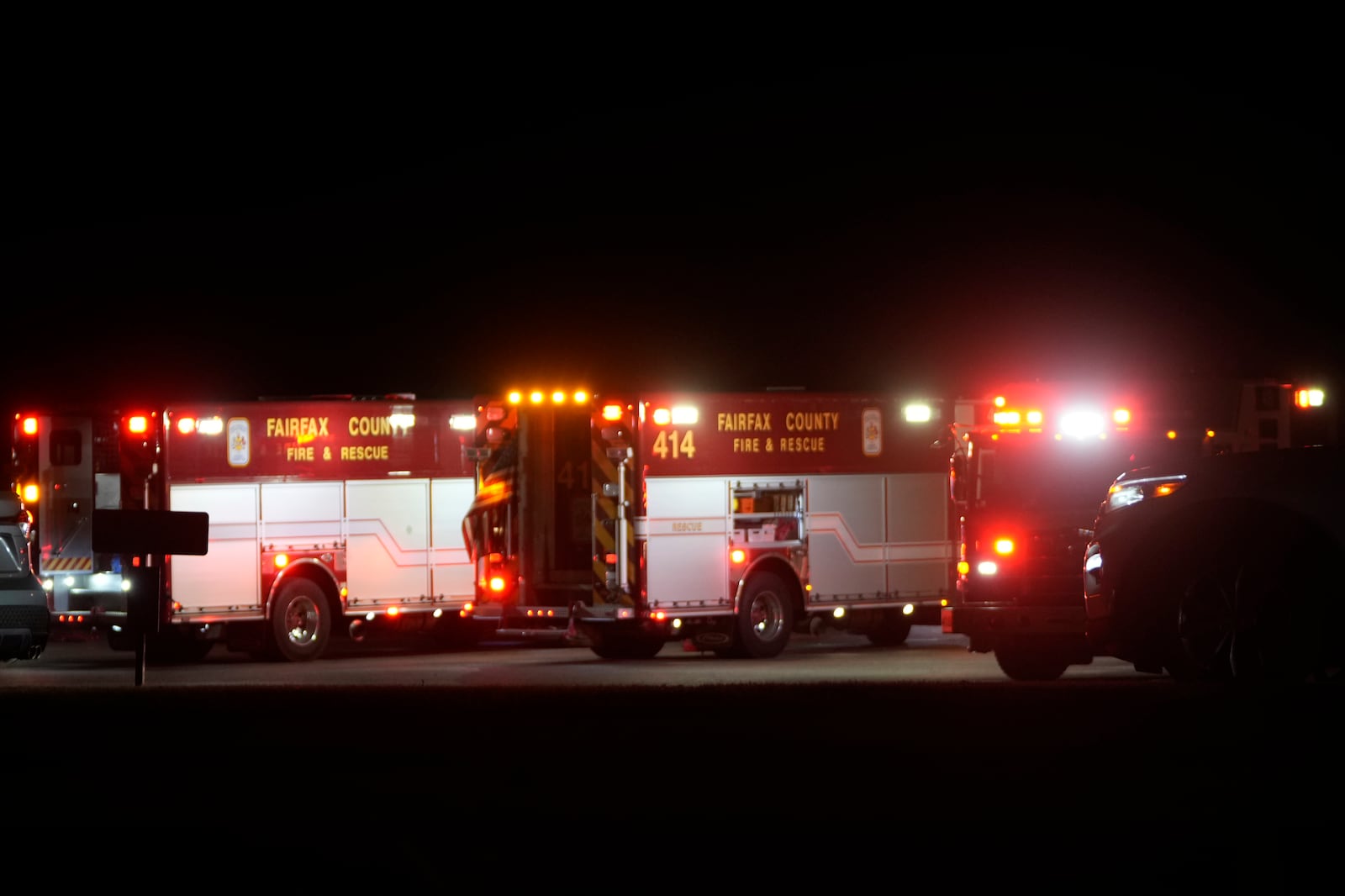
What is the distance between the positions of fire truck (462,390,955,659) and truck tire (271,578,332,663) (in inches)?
79.1

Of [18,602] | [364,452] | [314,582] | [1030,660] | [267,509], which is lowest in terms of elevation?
[1030,660]

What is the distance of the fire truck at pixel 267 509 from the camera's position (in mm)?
21984

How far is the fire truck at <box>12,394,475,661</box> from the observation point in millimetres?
21984

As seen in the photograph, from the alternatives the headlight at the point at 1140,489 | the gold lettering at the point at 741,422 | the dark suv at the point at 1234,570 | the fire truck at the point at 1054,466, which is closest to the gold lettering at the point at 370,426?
the gold lettering at the point at 741,422

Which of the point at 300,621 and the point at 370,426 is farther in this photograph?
the point at 370,426

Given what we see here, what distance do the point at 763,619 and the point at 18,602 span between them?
350 inches

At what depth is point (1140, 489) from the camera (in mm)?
10219

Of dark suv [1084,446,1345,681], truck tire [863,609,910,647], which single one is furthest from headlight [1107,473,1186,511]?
truck tire [863,609,910,647]

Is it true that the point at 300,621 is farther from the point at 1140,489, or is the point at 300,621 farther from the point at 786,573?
the point at 1140,489

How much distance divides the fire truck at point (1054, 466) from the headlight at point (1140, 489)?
21.5 feet

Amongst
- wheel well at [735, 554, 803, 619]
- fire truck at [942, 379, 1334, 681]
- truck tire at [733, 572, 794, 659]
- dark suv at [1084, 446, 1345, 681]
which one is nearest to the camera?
dark suv at [1084, 446, 1345, 681]

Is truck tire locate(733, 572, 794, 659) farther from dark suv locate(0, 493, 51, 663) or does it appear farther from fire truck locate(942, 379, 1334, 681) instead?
dark suv locate(0, 493, 51, 663)

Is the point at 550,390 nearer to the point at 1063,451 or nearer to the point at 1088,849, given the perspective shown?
the point at 1063,451

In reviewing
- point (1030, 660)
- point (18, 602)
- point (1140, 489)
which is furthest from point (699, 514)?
point (1140, 489)
